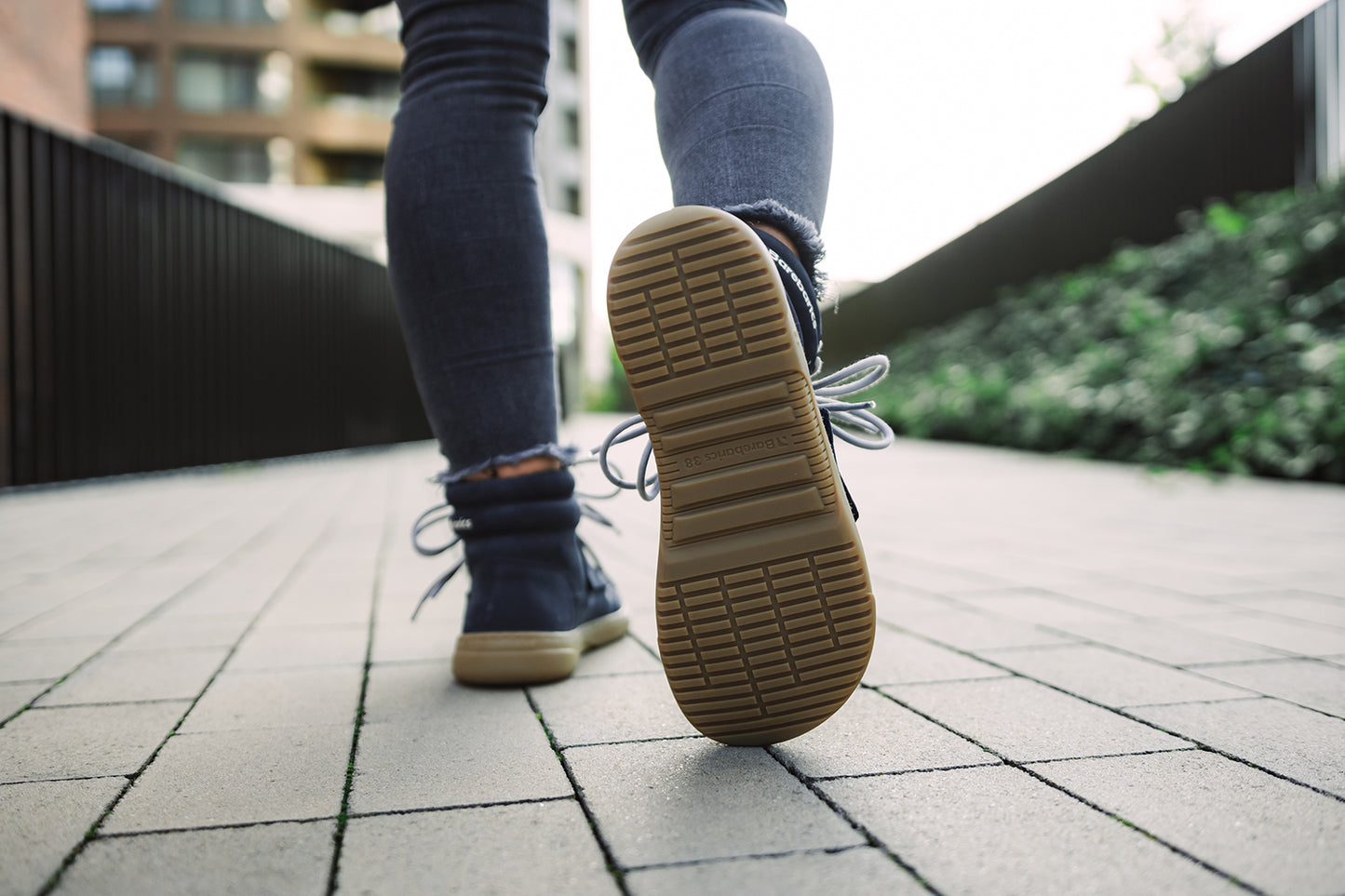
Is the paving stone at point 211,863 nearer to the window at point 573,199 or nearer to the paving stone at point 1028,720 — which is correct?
the paving stone at point 1028,720

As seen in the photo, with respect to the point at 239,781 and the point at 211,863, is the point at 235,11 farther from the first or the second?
the point at 211,863

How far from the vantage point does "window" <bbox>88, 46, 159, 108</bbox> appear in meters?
23.0

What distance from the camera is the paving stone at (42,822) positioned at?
2.40 feet

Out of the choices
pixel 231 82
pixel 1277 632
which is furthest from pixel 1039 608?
pixel 231 82

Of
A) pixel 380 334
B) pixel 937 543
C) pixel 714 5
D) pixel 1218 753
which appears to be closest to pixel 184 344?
pixel 380 334

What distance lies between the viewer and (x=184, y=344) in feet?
18.1

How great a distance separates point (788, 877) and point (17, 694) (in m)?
1.06

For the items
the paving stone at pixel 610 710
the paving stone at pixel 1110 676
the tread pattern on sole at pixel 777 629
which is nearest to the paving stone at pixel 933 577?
the paving stone at pixel 1110 676

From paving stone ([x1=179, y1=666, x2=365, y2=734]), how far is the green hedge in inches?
158

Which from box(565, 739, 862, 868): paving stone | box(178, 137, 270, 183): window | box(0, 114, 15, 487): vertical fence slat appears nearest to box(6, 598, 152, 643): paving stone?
box(565, 739, 862, 868): paving stone

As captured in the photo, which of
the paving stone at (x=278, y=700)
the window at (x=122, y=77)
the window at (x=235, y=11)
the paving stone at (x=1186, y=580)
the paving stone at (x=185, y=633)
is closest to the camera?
the paving stone at (x=278, y=700)

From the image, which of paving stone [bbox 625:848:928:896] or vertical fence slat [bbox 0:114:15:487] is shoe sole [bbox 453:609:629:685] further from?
vertical fence slat [bbox 0:114:15:487]

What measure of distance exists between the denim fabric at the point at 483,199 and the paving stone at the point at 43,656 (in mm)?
650

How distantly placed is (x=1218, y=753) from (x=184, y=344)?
18.3ft
